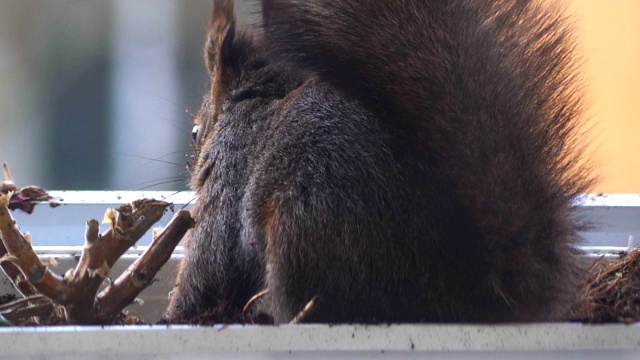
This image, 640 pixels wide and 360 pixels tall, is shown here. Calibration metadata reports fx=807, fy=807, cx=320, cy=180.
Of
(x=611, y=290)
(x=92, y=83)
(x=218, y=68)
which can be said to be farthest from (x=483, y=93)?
(x=92, y=83)

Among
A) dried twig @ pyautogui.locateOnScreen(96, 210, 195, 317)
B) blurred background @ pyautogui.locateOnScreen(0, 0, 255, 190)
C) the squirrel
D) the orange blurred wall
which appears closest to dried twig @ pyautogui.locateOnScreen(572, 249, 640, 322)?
the squirrel

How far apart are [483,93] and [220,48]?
1.98 feet

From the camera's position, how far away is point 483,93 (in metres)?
1.03

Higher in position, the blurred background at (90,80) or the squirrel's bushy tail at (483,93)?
the squirrel's bushy tail at (483,93)

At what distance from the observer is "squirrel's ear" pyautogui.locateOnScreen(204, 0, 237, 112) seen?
1.45m

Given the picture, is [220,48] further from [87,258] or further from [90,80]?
[90,80]

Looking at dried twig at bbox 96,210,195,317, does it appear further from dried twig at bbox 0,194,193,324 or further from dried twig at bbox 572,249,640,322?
dried twig at bbox 572,249,640,322

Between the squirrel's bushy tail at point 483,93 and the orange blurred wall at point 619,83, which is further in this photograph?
the orange blurred wall at point 619,83

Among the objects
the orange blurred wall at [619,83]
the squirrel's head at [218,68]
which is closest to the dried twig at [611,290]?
the squirrel's head at [218,68]

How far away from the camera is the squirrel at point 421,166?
1004mm

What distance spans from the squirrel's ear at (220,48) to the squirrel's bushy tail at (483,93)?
36 centimetres

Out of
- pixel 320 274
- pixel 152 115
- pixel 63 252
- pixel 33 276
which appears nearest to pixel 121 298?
pixel 33 276

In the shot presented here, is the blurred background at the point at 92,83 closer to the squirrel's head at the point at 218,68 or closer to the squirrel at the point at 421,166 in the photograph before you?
the squirrel's head at the point at 218,68

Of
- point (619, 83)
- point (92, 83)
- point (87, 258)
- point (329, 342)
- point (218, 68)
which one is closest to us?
point (329, 342)
